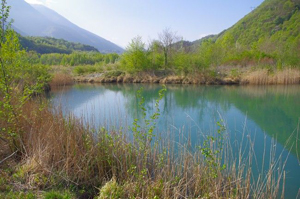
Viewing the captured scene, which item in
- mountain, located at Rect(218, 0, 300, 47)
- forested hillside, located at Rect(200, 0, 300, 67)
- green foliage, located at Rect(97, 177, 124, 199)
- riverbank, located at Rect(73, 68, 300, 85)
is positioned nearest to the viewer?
green foliage, located at Rect(97, 177, 124, 199)

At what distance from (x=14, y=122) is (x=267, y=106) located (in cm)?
1181

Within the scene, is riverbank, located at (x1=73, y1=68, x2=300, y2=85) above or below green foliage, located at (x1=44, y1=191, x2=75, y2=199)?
above

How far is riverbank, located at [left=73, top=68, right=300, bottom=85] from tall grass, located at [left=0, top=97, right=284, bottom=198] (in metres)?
18.5

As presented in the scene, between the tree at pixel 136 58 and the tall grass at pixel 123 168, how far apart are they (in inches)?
928

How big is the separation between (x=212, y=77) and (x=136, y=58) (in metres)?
9.38

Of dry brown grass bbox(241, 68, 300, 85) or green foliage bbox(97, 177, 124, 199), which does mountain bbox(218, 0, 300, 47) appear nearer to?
dry brown grass bbox(241, 68, 300, 85)

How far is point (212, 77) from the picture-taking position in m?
22.6

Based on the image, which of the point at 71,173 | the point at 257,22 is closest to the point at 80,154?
the point at 71,173

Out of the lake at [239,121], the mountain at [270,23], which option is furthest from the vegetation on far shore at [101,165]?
the mountain at [270,23]

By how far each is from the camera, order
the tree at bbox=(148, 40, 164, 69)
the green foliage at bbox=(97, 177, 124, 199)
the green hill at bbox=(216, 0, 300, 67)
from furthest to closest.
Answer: the green hill at bbox=(216, 0, 300, 67), the tree at bbox=(148, 40, 164, 69), the green foliage at bbox=(97, 177, 124, 199)

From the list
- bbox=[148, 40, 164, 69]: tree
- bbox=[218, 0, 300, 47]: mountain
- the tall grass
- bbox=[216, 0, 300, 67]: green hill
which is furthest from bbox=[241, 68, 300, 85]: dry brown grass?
bbox=[218, 0, 300, 47]: mountain

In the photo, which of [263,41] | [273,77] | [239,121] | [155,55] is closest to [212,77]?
[273,77]

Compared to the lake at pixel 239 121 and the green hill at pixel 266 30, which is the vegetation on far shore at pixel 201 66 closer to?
the green hill at pixel 266 30

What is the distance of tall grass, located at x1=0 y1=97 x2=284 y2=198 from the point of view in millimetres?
2984
